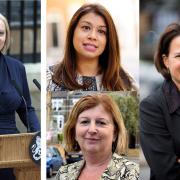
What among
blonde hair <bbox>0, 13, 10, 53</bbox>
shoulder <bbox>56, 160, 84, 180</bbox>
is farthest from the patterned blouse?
blonde hair <bbox>0, 13, 10, 53</bbox>

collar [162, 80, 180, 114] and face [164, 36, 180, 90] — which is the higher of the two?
face [164, 36, 180, 90]

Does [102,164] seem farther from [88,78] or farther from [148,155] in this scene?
[88,78]

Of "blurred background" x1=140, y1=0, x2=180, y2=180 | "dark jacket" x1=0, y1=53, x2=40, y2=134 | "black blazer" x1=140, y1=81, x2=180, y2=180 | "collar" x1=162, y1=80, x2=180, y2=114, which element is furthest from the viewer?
"dark jacket" x1=0, y1=53, x2=40, y2=134

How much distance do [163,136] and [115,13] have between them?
3.08 ft

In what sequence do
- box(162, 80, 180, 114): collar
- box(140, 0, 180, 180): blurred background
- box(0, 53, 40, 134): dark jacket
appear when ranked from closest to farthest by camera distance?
1. box(162, 80, 180, 114): collar
2. box(140, 0, 180, 180): blurred background
3. box(0, 53, 40, 134): dark jacket

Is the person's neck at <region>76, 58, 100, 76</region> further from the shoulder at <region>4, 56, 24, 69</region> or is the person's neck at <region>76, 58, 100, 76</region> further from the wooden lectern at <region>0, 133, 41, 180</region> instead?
the wooden lectern at <region>0, 133, 41, 180</region>

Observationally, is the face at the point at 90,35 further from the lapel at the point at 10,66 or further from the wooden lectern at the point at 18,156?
the wooden lectern at the point at 18,156

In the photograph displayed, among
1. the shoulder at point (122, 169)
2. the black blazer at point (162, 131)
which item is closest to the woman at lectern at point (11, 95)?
the shoulder at point (122, 169)

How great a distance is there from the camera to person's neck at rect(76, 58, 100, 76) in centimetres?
293

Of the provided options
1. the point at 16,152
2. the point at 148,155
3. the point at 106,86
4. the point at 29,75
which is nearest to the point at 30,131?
the point at 16,152

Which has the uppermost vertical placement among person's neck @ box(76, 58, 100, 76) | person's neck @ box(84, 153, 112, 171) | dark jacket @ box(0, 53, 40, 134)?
person's neck @ box(76, 58, 100, 76)

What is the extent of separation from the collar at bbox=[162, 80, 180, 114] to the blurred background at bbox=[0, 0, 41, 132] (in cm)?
94

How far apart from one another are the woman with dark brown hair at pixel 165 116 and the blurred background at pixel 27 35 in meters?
Result: 0.84

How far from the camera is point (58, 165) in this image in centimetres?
292
